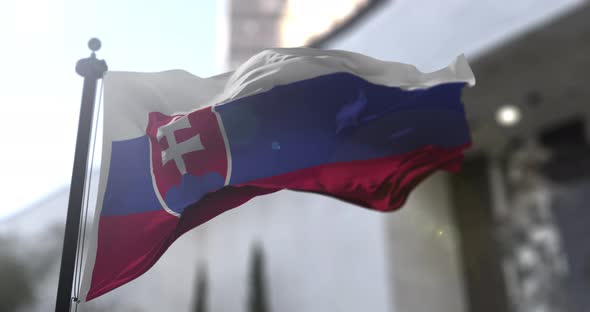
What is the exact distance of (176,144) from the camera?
3988 millimetres

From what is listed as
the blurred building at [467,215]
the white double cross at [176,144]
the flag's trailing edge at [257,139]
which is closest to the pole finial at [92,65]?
the flag's trailing edge at [257,139]

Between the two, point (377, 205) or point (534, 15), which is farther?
point (534, 15)

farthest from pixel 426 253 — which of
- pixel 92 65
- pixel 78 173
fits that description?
pixel 78 173

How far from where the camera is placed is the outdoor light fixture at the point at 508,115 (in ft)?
43.1

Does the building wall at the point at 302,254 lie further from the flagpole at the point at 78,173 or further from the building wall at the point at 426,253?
the flagpole at the point at 78,173

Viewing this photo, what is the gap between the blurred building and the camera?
37.4ft

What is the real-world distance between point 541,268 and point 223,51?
38894 mm

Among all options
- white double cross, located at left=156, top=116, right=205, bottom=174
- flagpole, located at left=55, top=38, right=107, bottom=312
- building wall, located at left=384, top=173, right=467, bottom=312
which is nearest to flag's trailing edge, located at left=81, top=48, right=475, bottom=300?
white double cross, located at left=156, top=116, right=205, bottom=174

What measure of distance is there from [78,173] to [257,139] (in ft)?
3.88

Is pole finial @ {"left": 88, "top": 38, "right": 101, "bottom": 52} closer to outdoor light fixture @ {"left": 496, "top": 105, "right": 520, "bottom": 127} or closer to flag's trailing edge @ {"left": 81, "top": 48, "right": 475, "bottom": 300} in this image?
flag's trailing edge @ {"left": 81, "top": 48, "right": 475, "bottom": 300}

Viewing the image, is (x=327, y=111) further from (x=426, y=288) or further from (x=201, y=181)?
(x=426, y=288)

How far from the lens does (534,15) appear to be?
10.2 metres

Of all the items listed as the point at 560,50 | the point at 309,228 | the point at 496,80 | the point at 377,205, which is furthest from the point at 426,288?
the point at 377,205

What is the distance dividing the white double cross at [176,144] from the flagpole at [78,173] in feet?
1.50
